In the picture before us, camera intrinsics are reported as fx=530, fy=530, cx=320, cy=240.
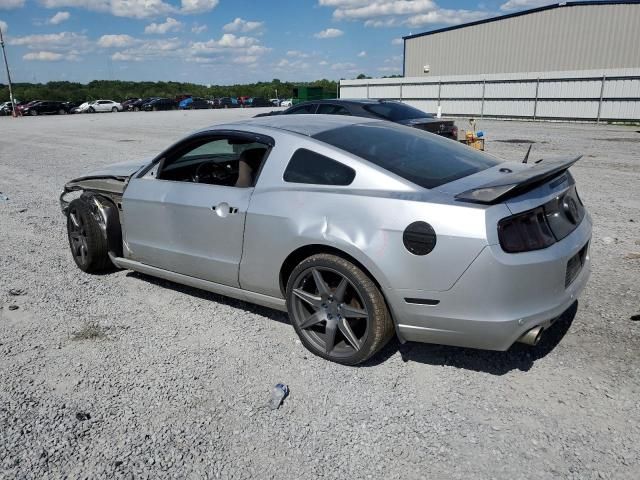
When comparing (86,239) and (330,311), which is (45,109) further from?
(330,311)

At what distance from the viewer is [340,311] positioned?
341 cm

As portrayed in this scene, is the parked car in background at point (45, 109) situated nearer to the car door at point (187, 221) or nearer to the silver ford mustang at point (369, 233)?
the car door at point (187, 221)

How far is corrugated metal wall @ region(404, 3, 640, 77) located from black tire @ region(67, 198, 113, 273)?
34.7m

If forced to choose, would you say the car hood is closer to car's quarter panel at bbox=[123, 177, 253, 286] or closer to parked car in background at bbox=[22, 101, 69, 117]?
car's quarter panel at bbox=[123, 177, 253, 286]

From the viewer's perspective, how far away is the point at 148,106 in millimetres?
58375

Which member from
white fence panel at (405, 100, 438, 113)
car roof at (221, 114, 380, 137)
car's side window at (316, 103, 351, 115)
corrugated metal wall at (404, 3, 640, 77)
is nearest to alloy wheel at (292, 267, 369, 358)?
car roof at (221, 114, 380, 137)

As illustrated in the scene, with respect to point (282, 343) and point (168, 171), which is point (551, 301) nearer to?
point (282, 343)

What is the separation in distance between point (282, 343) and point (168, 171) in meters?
1.92

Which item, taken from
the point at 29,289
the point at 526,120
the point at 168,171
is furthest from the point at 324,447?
the point at 526,120

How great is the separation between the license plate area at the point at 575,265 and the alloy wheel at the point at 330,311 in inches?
47.6

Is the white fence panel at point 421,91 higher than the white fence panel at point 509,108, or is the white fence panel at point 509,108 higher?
the white fence panel at point 421,91

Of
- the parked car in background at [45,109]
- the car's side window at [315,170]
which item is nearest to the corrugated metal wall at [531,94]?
the car's side window at [315,170]

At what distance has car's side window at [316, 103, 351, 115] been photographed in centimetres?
1174

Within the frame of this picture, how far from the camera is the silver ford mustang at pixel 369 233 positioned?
9.57ft
